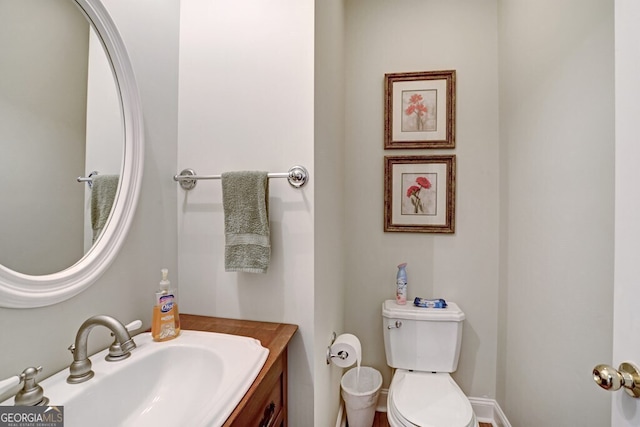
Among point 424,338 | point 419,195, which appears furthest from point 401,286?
point 419,195

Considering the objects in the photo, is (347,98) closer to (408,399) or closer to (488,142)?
(488,142)

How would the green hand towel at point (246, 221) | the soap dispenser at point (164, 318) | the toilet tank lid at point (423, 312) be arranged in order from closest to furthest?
the soap dispenser at point (164, 318) < the green hand towel at point (246, 221) < the toilet tank lid at point (423, 312)

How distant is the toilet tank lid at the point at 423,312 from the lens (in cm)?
152

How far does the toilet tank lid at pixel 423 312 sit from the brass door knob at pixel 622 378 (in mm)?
1021

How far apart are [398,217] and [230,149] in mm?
1118

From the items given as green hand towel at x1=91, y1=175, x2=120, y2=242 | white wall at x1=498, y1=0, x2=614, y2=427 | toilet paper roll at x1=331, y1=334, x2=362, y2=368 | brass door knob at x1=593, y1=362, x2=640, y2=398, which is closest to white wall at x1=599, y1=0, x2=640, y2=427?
brass door knob at x1=593, y1=362, x2=640, y2=398

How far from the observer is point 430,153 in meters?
1.72

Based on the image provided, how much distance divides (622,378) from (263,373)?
2.55 ft

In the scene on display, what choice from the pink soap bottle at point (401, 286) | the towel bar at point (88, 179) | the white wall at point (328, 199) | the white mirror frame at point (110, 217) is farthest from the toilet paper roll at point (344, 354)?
the towel bar at point (88, 179)

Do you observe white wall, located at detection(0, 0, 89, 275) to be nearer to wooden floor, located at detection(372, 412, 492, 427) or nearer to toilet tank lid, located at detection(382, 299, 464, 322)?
toilet tank lid, located at detection(382, 299, 464, 322)

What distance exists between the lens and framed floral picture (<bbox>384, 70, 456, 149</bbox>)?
1.69 metres

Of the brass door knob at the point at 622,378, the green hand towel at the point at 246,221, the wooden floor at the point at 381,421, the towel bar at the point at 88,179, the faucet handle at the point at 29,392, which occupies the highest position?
the towel bar at the point at 88,179

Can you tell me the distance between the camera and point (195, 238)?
3.71 feet

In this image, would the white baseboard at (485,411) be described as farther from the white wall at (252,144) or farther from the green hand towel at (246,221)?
the green hand towel at (246,221)
